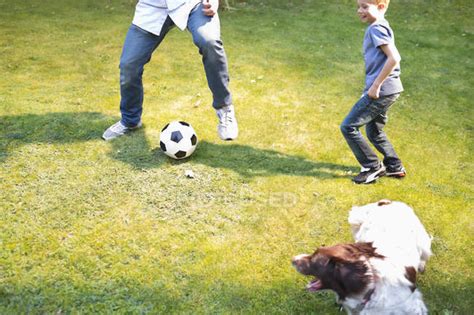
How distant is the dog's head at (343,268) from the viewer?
7.08 ft

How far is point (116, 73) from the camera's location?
19.0 ft

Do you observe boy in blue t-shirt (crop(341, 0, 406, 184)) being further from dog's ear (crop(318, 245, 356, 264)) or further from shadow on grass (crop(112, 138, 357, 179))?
dog's ear (crop(318, 245, 356, 264))

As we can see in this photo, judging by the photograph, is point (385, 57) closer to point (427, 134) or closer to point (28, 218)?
point (427, 134)

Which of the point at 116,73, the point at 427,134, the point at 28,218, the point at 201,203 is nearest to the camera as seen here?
the point at 28,218

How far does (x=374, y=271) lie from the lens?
86.0 inches

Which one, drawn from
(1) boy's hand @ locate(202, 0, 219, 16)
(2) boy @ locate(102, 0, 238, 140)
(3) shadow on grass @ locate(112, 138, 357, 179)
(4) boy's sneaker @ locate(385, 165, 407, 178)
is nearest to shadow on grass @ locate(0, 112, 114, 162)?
(3) shadow on grass @ locate(112, 138, 357, 179)

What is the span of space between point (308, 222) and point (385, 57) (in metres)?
1.40

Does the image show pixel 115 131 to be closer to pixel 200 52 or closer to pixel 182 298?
pixel 200 52

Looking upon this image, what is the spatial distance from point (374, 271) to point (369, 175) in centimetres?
171

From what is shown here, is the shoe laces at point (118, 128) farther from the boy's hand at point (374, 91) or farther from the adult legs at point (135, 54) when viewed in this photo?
the boy's hand at point (374, 91)

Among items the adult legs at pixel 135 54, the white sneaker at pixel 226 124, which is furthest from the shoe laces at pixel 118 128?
the white sneaker at pixel 226 124

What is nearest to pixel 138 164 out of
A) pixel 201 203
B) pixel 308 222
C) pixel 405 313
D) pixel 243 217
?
pixel 201 203

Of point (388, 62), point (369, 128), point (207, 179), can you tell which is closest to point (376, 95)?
point (388, 62)

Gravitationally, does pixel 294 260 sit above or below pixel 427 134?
above
